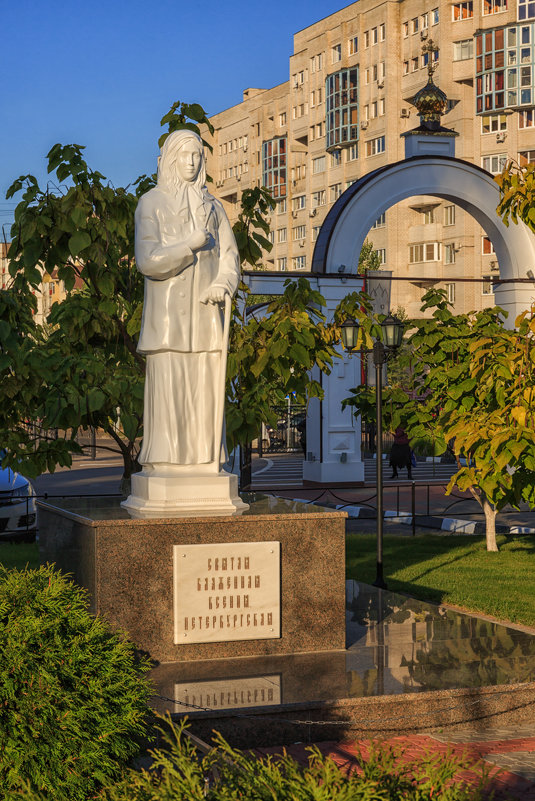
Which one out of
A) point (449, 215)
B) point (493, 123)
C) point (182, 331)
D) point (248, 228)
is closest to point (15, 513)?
point (248, 228)

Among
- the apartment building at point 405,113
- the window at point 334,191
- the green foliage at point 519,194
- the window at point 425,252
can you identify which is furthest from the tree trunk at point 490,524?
the window at point 334,191

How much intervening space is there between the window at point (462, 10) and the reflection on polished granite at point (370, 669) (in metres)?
63.7

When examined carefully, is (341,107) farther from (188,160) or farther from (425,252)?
(188,160)

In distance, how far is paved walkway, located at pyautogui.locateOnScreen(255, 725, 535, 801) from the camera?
6.12 metres

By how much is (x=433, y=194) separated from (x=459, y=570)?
12.7 meters

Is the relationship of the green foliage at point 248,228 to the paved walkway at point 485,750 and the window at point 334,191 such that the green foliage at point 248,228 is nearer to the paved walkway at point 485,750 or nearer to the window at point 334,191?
the paved walkway at point 485,750

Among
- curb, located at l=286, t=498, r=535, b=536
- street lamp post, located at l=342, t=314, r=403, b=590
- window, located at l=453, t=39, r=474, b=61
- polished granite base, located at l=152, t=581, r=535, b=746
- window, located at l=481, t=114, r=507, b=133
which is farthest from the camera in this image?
window, located at l=453, t=39, r=474, b=61

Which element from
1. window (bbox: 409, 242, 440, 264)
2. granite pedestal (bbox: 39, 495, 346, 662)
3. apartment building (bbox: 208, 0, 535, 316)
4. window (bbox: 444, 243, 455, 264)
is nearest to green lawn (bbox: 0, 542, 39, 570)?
granite pedestal (bbox: 39, 495, 346, 662)

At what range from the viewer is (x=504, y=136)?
66375 mm

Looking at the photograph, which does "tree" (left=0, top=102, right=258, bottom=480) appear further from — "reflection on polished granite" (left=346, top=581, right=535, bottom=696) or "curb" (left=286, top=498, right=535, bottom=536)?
"curb" (left=286, top=498, right=535, bottom=536)

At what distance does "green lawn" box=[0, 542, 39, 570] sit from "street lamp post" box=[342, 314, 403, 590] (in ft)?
14.6

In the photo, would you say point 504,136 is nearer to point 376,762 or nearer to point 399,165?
point 399,165

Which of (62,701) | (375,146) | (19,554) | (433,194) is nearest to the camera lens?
(62,701)

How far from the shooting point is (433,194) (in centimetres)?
2505
